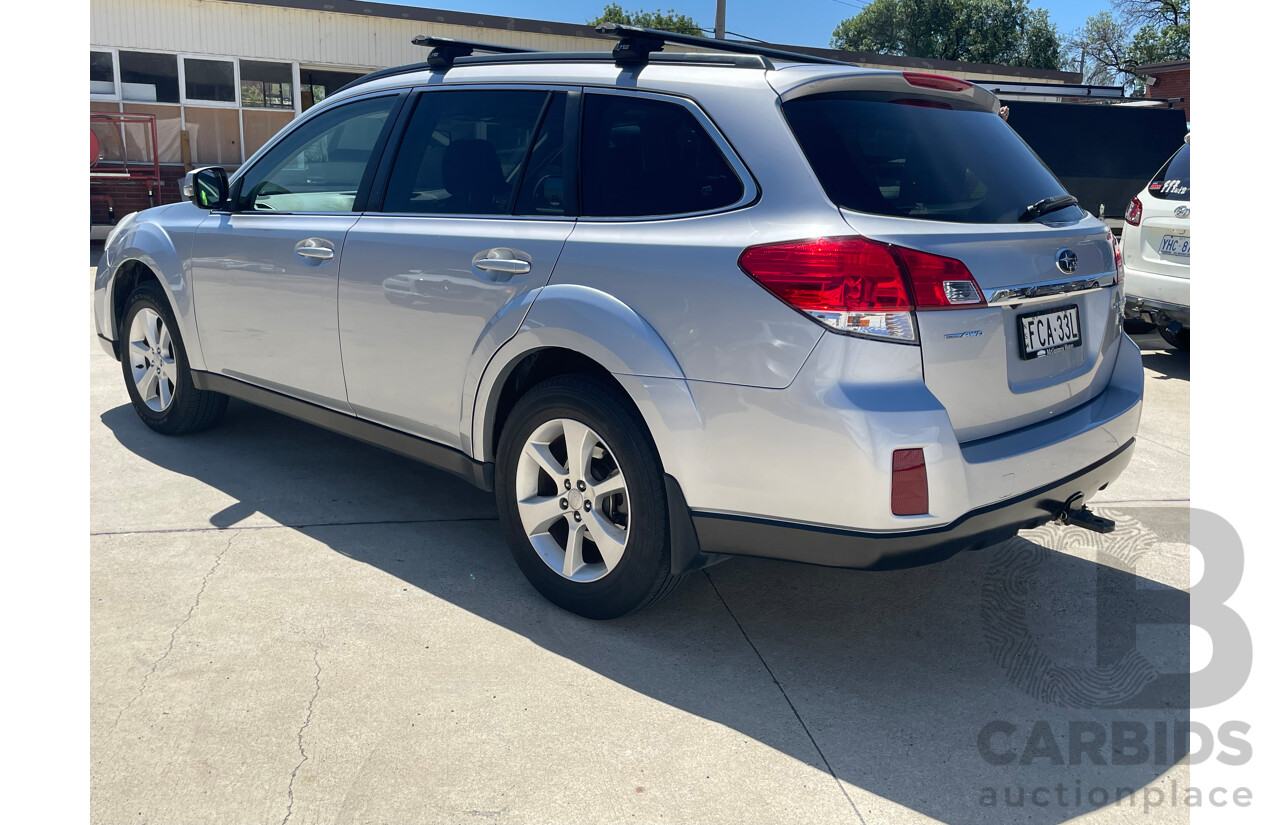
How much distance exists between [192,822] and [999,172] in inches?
116

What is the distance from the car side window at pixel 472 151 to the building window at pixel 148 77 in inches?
653

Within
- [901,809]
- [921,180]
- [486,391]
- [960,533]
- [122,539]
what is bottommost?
[901,809]

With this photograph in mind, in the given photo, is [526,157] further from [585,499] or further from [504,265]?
[585,499]

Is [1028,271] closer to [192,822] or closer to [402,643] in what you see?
[402,643]

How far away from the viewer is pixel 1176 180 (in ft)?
24.9

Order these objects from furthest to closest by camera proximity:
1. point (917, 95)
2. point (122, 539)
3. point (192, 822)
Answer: point (122, 539) < point (917, 95) < point (192, 822)

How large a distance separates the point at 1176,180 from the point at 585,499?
6.21m

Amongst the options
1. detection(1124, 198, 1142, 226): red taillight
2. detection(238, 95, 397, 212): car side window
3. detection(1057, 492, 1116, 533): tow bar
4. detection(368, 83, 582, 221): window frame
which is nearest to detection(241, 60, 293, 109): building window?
detection(238, 95, 397, 212): car side window

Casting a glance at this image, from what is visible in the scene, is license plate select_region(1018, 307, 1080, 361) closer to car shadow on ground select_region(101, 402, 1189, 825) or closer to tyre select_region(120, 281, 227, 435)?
car shadow on ground select_region(101, 402, 1189, 825)

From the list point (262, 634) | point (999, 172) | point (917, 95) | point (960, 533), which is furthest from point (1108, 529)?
point (262, 634)

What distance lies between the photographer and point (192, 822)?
8.14ft

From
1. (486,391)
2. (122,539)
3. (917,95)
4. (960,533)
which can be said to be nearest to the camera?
(960,533)

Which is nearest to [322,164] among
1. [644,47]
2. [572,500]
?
[644,47]

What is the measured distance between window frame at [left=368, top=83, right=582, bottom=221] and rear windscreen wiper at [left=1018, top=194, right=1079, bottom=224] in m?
1.44
